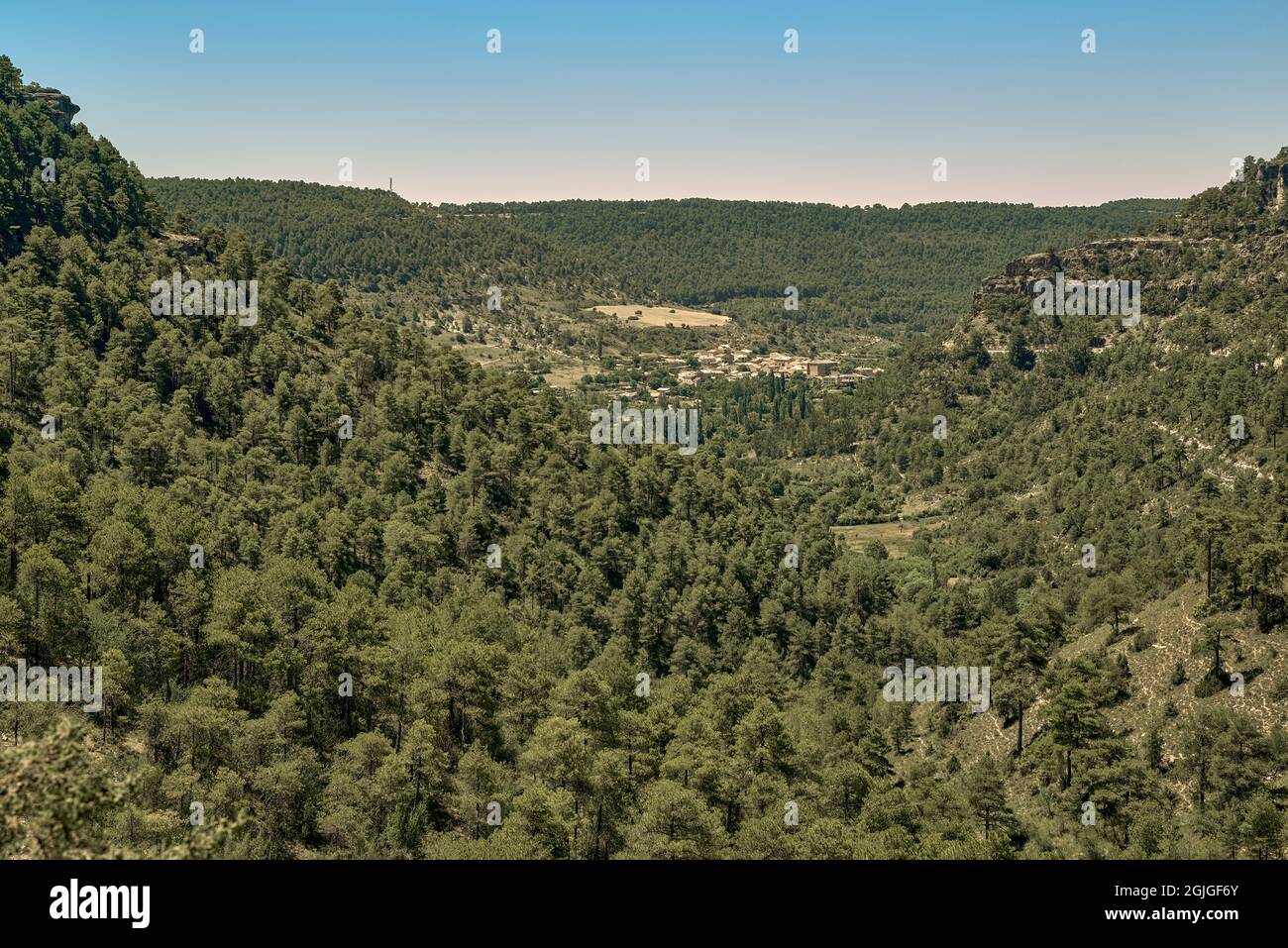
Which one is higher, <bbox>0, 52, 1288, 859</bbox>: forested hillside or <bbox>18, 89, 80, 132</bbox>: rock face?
<bbox>18, 89, 80, 132</bbox>: rock face

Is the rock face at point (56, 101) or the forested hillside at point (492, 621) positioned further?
the rock face at point (56, 101)

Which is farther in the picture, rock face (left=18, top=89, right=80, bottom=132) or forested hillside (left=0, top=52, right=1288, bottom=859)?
rock face (left=18, top=89, right=80, bottom=132)

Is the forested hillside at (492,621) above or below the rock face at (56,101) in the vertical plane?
below

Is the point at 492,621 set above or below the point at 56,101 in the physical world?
below

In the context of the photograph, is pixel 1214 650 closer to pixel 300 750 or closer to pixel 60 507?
pixel 300 750
